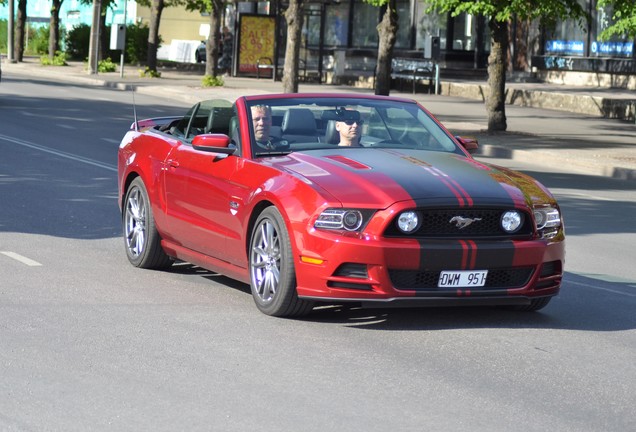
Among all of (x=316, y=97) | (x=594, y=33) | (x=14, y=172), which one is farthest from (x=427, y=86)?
(x=316, y=97)

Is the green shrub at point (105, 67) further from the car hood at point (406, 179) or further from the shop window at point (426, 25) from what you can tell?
the car hood at point (406, 179)

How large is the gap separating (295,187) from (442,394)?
2.10m

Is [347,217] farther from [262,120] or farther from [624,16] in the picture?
[624,16]

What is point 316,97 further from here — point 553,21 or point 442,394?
point 553,21

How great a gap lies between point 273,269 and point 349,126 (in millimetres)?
1405

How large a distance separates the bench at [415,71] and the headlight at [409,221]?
3781 centimetres

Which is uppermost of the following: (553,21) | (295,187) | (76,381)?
(553,21)

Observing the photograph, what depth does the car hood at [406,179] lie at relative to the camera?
809 centimetres

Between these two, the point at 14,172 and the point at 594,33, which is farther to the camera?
the point at 594,33

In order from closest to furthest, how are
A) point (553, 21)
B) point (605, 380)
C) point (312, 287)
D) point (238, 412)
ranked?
point (238, 412), point (605, 380), point (312, 287), point (553, 21)

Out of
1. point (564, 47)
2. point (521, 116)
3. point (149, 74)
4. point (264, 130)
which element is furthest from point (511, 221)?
point (149, 74)

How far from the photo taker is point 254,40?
175ft

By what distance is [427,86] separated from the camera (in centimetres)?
4738

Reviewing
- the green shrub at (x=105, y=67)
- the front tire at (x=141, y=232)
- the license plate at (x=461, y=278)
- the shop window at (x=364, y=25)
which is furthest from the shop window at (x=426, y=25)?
the license plate at (x=461, y=278)
